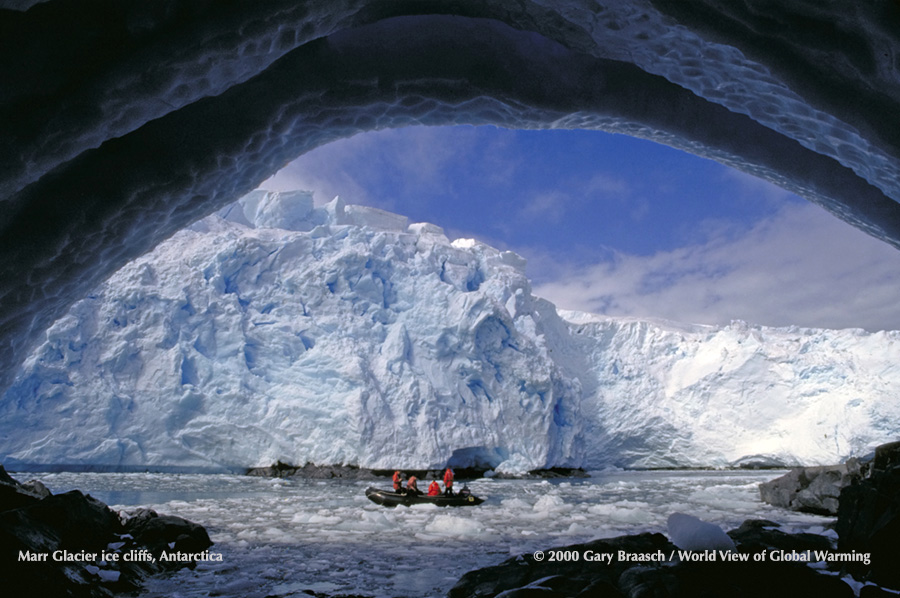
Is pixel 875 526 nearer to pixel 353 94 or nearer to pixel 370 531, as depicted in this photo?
pixel 353 94

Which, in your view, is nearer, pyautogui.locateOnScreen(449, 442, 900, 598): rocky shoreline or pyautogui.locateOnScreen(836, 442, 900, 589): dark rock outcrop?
pyautogui.locateOnScreen(449, 442, 900, 598): rocky shoreline

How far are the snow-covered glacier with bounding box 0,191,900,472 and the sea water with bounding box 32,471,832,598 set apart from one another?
5.97 meters

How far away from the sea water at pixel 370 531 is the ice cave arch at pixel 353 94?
9.35 ft

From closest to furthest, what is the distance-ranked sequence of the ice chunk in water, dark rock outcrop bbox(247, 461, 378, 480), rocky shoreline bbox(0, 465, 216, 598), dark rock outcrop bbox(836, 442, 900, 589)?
rocky shoreline bbox(0, 465, 216, 598) → dark rock outcrop bbox(836, 442, 900, 589) → the ice chunk in water → dark rock outcrop bbox(247, 461, 378, 480)

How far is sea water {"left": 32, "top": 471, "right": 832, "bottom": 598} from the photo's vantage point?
4.46 meters

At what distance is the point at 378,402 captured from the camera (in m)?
19.9

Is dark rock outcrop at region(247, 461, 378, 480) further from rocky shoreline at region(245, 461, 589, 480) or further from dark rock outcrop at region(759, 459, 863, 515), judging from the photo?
dark rock outcrop at region(759, 459, 863, 515)

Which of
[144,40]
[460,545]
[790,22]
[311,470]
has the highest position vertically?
[790,22]

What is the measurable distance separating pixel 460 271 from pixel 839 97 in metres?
22.5

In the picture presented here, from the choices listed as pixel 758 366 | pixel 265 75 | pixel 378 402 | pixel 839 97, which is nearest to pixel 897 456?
pixel 839 97

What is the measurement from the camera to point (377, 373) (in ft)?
68.7

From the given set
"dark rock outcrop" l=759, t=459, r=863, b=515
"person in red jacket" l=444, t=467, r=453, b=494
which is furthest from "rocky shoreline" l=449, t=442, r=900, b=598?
"person in red jacket" l=444, t=467, r=453, b=494

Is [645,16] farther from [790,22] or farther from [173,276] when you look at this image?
[173,276]

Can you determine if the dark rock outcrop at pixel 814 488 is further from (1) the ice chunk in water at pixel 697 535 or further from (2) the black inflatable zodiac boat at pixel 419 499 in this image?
(2) the black inflatable zodiac boat at pixel 419 499
